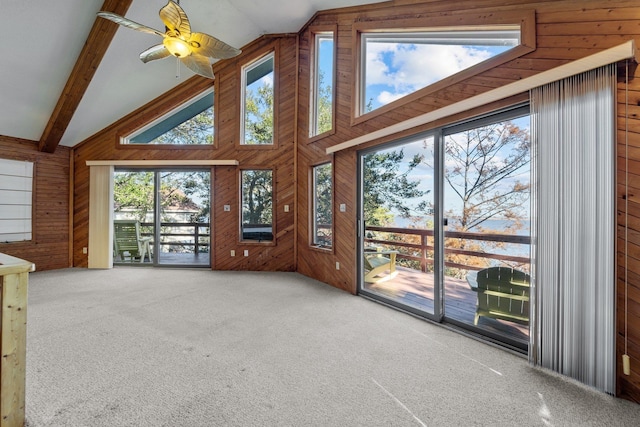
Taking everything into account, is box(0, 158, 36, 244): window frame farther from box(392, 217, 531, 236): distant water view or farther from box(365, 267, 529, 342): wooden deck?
box(392, 217, 531, 236): distant water view

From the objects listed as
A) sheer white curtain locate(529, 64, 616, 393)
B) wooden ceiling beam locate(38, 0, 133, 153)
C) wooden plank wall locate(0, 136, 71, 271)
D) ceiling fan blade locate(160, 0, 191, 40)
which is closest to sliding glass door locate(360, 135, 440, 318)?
sheer white curtain locate(529, 64, 616, 393)

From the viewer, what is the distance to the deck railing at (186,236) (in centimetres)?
593

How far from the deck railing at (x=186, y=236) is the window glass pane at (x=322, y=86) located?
2991 millimetres

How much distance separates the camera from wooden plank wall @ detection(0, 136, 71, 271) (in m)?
5.28

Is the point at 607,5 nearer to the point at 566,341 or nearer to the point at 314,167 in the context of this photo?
the point at 566,341

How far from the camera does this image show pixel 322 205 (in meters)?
4.99

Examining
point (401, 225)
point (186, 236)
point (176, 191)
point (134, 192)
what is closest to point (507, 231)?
point (401, 225)

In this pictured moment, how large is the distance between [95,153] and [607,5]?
25.0 feet

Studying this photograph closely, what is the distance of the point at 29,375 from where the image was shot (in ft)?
6.77

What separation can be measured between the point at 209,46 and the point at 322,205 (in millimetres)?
2769

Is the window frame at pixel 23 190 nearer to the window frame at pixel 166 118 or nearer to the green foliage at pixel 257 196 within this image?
the window frame at pixel 166 118

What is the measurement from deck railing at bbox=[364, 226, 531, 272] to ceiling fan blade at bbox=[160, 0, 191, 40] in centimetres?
313

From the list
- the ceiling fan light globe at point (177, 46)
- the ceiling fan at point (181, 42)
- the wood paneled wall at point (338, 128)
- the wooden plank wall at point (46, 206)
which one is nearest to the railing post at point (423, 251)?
the wood paneled wall at point (338, 128)

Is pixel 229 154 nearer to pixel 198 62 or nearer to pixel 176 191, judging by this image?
pixel 176 191
